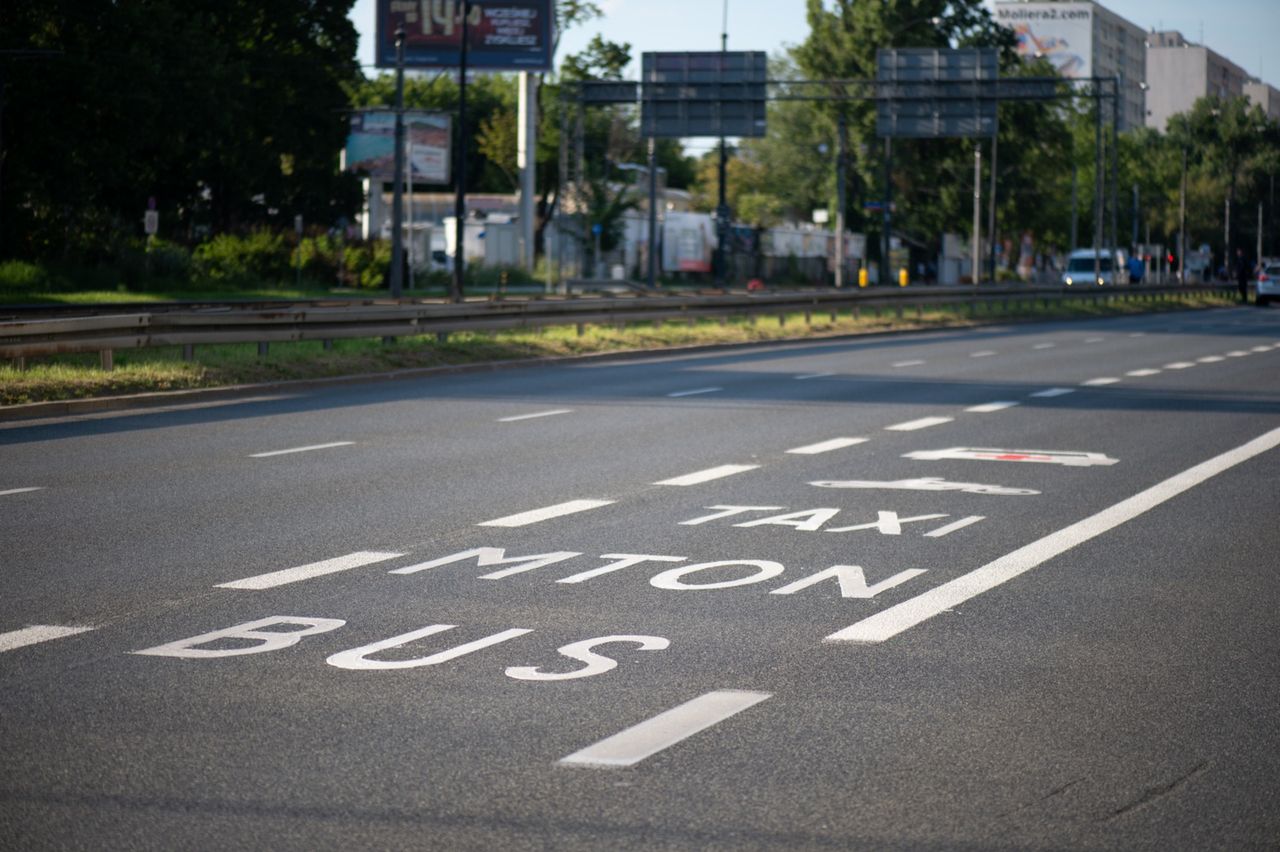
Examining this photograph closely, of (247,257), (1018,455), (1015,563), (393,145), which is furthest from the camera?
(393,145)

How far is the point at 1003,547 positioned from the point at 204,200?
66.6 meters

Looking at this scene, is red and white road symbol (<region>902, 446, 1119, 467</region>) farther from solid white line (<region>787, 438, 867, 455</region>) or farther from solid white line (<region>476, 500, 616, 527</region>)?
solid white line (<region>476, 500, 616, 527</region>)

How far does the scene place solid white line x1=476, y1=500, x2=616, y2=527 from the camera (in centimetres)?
1107

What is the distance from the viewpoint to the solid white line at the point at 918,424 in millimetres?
17859

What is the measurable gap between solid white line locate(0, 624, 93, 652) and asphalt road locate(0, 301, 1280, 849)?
4 cm

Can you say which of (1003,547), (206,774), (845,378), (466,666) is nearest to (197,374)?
(845,378)

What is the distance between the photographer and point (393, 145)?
226 ft

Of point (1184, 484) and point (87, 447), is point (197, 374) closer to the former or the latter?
point (87, 447)

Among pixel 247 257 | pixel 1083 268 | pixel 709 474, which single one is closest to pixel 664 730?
pixel 709 474

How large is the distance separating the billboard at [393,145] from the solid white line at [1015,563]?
54.9m

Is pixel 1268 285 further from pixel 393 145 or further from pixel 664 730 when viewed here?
Answer: pixel 664 730

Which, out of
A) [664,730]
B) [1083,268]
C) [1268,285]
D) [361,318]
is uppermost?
[1083,268]

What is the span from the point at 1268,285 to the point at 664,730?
2781 inches

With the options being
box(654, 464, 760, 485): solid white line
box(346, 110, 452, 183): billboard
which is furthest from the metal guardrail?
box(346, 110, 452, 183): billboard
